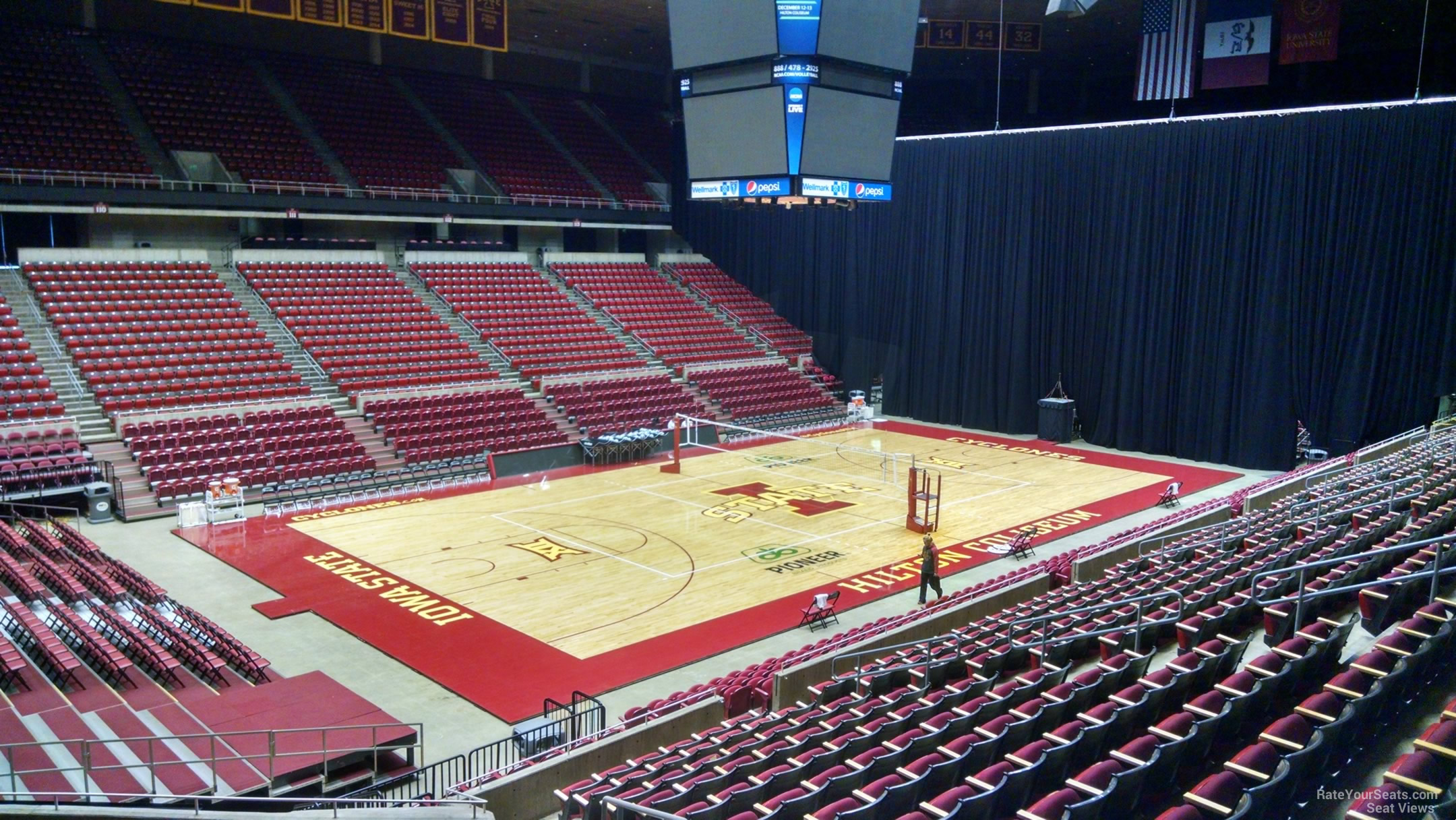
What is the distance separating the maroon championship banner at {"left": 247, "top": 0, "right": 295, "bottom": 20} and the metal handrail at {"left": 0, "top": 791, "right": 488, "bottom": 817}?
21.2 metres

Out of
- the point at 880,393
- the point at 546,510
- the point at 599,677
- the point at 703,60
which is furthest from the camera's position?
the point at 880,393

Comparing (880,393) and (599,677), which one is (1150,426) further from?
(599,677)

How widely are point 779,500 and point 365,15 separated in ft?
53.8

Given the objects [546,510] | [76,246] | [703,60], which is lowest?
[546,510]

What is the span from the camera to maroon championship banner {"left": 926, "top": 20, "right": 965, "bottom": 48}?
32656 millimetres

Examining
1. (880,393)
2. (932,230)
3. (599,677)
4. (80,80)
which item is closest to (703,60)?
(599,677)

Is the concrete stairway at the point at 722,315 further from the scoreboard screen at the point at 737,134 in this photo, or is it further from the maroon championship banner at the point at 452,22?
the scoreboard screen at the point at 737,134


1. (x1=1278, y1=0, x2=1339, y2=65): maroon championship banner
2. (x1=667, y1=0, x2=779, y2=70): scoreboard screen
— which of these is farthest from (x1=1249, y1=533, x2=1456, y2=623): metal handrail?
(x1=1278, y1=0, x2=1339, y2=65): maroon championship banner

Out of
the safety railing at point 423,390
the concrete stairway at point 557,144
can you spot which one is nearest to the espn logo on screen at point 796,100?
the safety railing at point 423,390

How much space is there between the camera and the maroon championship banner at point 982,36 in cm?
3266

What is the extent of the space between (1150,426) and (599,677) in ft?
68.4

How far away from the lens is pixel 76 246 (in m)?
29.1

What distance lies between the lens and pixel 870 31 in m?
18.2

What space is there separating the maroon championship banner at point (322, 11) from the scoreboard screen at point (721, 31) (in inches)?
456
